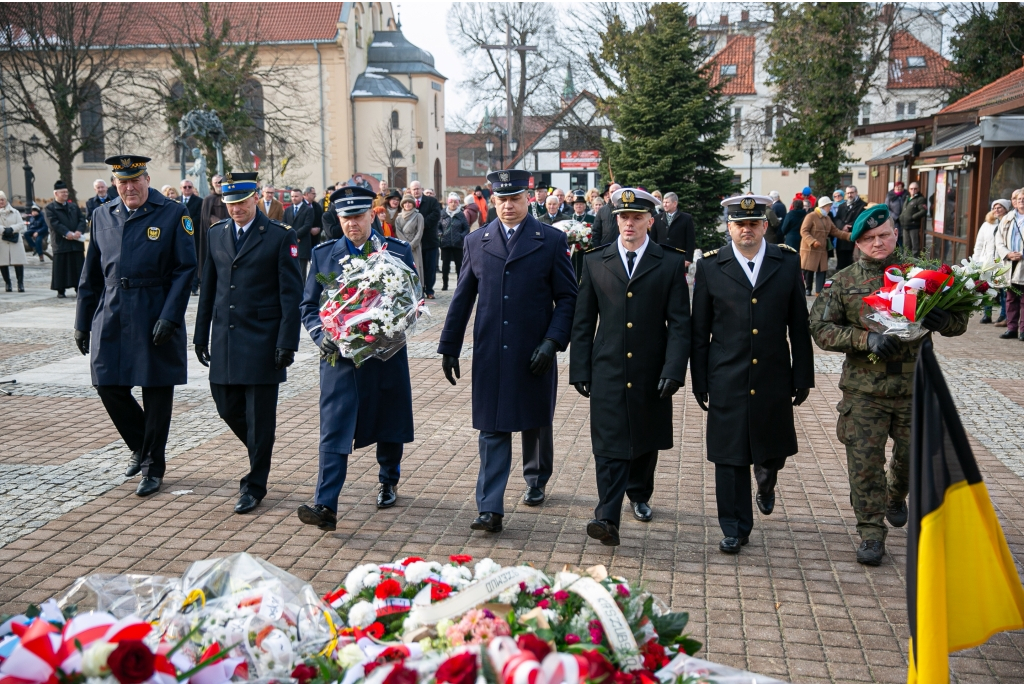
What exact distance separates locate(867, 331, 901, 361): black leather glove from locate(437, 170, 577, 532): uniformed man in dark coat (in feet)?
6.10

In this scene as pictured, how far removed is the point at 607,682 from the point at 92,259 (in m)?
5.87

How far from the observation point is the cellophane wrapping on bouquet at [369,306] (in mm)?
5996

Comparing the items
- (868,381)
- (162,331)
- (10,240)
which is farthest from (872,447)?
(10,240)

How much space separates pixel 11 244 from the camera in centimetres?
2030

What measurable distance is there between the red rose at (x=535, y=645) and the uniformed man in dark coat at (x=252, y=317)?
404 cm

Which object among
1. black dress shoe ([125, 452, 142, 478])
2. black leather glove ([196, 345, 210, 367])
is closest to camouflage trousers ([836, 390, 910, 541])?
black leather glove ([196, 345, 210, 367])

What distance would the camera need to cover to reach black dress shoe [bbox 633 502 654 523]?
636 centimetres

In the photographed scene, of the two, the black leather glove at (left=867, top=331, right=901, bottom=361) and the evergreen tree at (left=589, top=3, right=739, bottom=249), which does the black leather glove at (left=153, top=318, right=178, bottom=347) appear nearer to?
the black leather glove at (left=867, top=331, right=901, bottom=361)

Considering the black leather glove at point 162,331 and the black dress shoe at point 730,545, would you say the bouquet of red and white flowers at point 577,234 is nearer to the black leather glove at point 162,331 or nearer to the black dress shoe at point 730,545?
the black leather glove at point 162,331

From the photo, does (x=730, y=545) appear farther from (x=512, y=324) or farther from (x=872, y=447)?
(x=512, y=324)

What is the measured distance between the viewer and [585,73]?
44875 millimetres

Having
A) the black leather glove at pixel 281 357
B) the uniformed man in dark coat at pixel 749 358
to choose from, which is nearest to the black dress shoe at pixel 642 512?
the uniformed man in dark coat at pixel 749 358

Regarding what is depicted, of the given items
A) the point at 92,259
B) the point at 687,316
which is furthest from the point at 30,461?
the point at 687,316

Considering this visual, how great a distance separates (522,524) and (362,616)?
3092 mm
